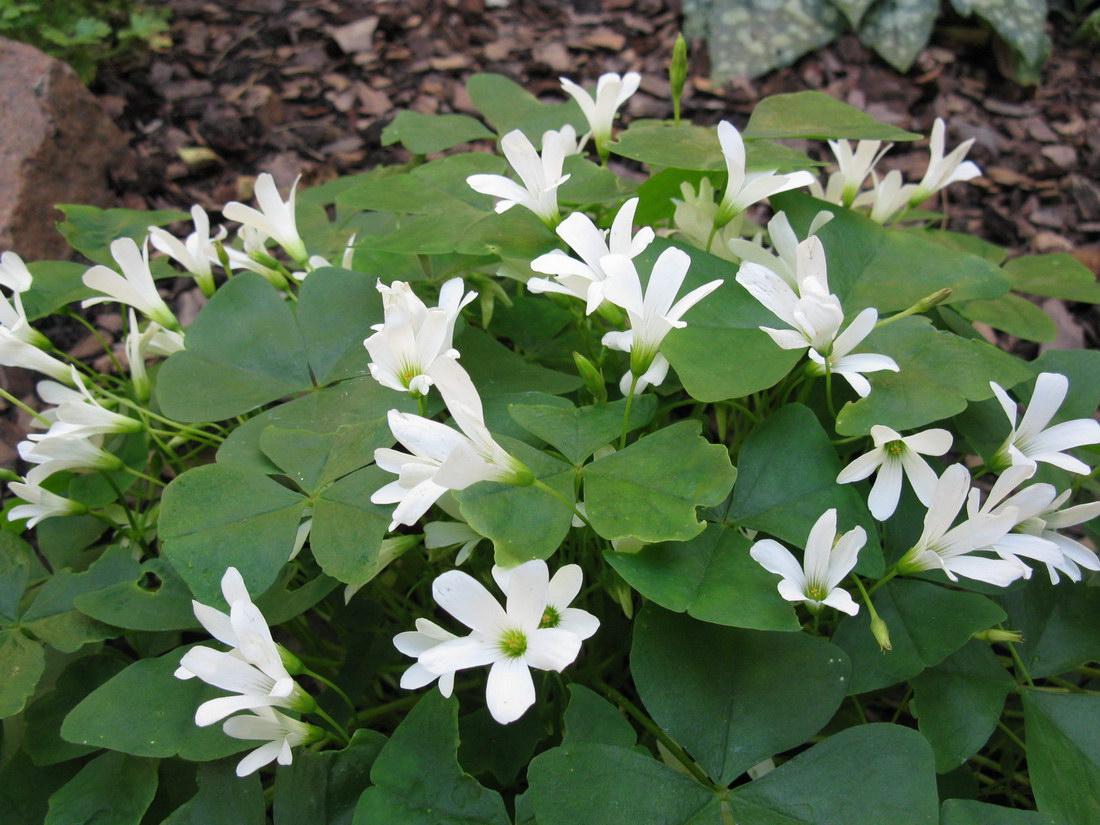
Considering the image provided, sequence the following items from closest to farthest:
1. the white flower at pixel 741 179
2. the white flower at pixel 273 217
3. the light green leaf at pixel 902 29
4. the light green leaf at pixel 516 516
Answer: the light green leaf at pixel 516 516, the white flower at pixel 741 179, the white flower at pixel 273 217, the light green leaf at pixel 902 29

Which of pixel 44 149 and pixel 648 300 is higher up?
pixel 648 300

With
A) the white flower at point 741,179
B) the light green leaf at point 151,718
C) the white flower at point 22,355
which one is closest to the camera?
the light green leaf at point 151,718

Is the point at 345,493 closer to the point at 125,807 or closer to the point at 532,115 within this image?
the point at 125,807

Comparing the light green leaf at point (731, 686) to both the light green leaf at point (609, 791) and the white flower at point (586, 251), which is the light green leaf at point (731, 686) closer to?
the light green leaf at point (609, 791)

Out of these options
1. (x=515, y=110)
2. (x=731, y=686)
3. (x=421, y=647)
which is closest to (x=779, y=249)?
(x=731, y=686)


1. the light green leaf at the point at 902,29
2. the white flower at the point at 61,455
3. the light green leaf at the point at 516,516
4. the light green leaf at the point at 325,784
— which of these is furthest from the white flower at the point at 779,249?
the light green leaf at the point at 902,29

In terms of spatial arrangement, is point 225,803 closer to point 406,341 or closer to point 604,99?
point 406,341

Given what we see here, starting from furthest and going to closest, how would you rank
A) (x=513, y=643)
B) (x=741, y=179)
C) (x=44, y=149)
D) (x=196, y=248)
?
(x=44, y=149), (x=196, y=248), (x=741, y=179), (x=513, y=643)
